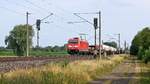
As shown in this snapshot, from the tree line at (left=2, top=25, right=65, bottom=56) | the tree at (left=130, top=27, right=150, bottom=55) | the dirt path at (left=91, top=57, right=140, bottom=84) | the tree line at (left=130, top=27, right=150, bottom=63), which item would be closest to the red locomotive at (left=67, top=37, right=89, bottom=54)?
the tree line at (left=130, top=27, right=150, bottom=63)

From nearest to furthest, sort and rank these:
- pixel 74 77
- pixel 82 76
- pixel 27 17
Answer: pixel 74 77 < pixel 82 76 < pixel 27 17

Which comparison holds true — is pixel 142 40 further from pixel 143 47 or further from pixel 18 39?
pixel 18 39

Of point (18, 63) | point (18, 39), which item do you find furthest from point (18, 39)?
point (18, 63)

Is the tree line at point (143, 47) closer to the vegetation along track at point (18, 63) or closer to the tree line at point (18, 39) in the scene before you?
the tree line at point (18, 39)

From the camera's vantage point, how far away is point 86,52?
106 meters

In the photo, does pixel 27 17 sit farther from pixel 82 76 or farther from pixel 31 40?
pixel 31 40

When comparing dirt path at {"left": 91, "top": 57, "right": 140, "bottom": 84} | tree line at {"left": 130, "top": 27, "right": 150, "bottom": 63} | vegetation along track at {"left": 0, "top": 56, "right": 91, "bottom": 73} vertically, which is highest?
tree line at {"left": 130, "top": 27, "right": 150, "bottom": 63}

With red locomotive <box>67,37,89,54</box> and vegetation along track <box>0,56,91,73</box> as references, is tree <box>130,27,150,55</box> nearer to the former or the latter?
red locomotive <box>67,37,89,54</box>

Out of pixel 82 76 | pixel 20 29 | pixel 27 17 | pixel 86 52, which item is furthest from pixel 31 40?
pixel 82 76

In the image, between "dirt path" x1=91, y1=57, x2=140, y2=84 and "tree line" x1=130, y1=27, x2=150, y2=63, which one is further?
"tree line" x1=130, y1=27, x2=150, y2=63

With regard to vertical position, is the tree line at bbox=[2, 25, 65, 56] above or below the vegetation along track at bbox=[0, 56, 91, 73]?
above

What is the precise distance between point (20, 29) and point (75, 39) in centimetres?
4812

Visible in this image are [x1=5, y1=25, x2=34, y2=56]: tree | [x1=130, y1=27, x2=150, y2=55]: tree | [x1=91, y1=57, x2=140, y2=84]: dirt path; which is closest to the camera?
[x1=91, y1=57, x2=140, y2=84]: dirt path

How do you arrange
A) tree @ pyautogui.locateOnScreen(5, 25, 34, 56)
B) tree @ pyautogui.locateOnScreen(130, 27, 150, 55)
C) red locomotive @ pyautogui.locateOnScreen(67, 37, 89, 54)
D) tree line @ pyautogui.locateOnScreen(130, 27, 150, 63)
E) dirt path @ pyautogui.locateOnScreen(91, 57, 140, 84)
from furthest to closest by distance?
tree @ pyautogui.locateOnScreen(5, 25, 34, 56)
tree @ pyautogui.locateOnScreen(130, 27, 150, 55)
red locomotive @ pyautogui.locateOnScreen(67, 37, 89, 54)
tree line @ pyautogui.locateOnScreen(130, 27, 150, 63)
dirt path @ pyautogui.locateOnScreen(91, 57, 140, 84)
